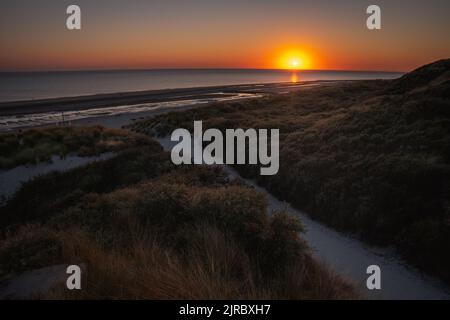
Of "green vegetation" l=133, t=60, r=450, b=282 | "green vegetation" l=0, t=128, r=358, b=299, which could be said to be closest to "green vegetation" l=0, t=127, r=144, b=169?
"green vegetation" l=133, t=60, r=450, b=282

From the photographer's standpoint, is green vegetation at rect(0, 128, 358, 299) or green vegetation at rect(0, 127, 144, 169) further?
green vegetation at rect(0, 127, 144, 169)

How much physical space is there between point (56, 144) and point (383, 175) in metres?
20.5

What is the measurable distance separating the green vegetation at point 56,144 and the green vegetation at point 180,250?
12.0 metres

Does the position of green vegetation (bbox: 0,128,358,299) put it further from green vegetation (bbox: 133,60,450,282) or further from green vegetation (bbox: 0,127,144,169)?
green vegetation (bbox: 0,127,144,169)

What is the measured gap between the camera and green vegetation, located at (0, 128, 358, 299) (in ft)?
14.1

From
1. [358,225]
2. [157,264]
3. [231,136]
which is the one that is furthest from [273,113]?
[157,264]

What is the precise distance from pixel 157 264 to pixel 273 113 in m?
31.3

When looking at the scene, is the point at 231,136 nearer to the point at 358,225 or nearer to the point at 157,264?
the point at 358,225

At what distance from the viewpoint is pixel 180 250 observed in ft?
19.2

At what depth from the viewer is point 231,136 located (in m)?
24.4

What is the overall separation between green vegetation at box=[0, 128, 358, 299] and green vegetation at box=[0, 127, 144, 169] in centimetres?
1201

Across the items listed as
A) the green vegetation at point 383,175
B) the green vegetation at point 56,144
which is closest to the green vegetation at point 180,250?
the green vegetation at point 383,175

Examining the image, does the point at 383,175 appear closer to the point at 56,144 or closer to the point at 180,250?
the point at 180,250

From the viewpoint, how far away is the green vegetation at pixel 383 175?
27.8 ft
